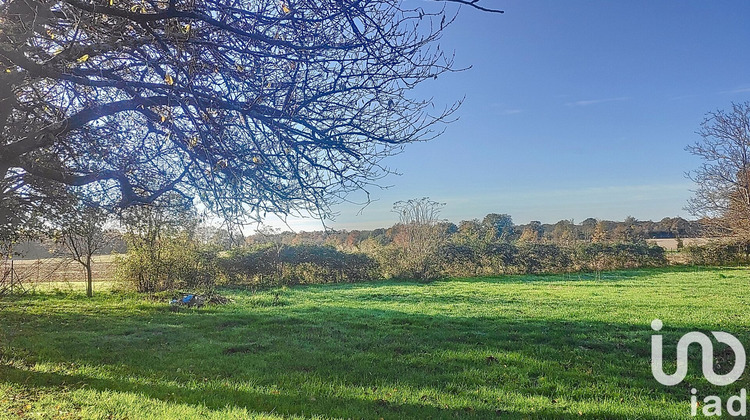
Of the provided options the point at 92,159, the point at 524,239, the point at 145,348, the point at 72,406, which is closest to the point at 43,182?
the point at 92,159

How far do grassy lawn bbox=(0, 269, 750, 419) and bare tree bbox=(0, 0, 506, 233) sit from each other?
6.42 ft

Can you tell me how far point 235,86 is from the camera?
3.63m

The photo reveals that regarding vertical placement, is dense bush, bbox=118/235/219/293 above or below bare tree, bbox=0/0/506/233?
below

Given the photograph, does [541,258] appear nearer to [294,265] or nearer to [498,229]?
[498,229]

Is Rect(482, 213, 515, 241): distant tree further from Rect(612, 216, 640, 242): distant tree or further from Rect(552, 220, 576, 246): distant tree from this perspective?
Rect(612, 216, 640, 242): distant tree

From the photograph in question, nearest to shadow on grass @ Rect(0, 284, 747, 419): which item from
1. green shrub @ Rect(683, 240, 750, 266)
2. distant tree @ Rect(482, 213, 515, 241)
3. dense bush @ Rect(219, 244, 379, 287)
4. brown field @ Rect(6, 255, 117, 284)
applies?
A: brown field @ Rect(6, 255, 117, 284)

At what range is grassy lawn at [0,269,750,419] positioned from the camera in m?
3.99

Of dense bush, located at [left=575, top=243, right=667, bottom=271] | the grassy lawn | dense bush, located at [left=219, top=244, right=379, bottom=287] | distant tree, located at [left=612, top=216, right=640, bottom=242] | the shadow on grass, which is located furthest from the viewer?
distant tree, located at [left=612, top=216, right=640, bottom=242]

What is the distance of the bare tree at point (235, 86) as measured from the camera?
3.02 metres

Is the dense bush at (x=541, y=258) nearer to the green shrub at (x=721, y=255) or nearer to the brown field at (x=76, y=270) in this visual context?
the green shrub at (x=721, y=255)

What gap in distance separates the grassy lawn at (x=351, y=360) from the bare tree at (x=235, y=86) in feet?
6.42

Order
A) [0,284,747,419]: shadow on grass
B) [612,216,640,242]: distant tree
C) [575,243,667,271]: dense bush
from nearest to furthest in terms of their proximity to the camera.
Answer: [0,284,747,419]: shadow on grass
[575,243,667,271]: dense bush
[612,216,640,242]: distant tree

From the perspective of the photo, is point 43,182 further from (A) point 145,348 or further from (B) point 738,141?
(B) point 738,141

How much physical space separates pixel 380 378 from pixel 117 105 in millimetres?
3938
